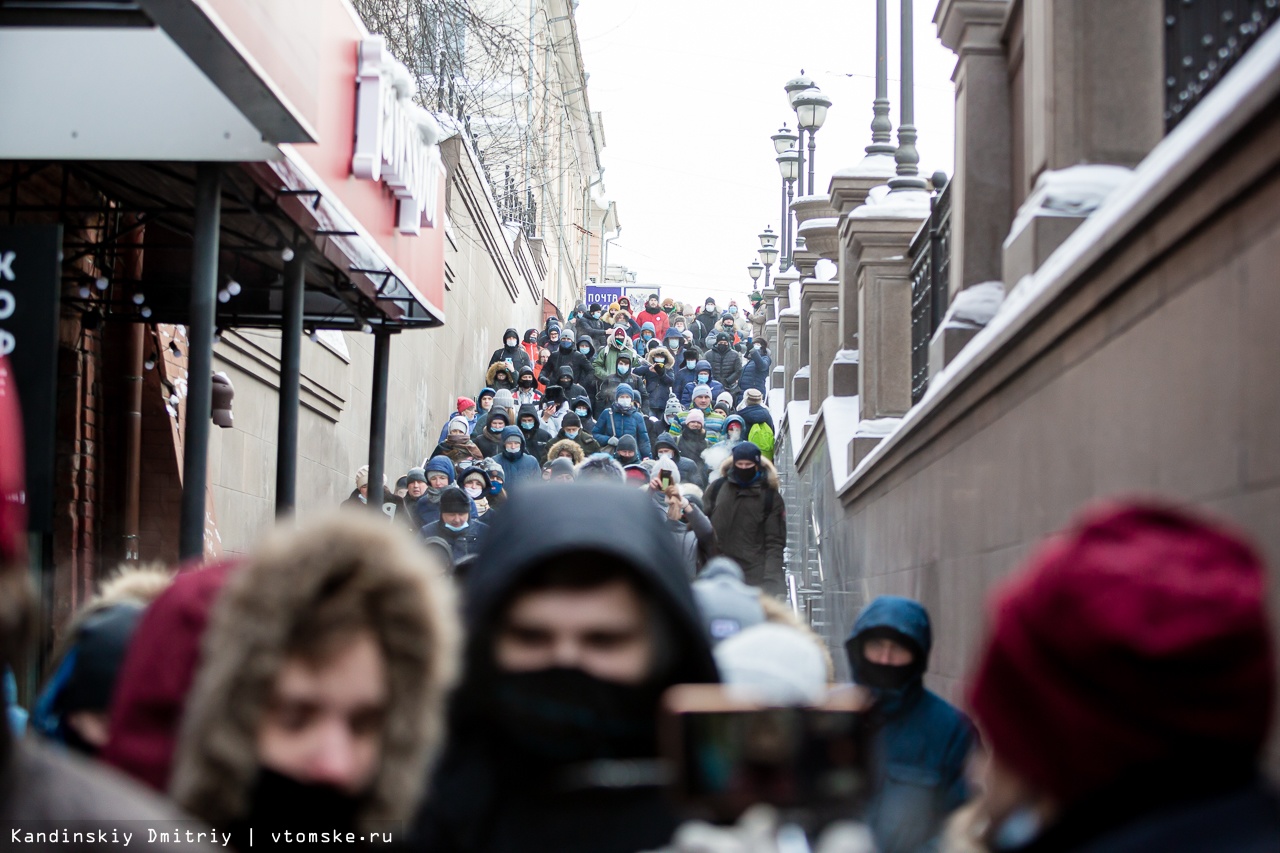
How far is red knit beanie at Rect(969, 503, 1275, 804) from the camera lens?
176 centimetres

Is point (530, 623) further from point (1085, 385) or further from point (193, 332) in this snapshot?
point (193, 332)

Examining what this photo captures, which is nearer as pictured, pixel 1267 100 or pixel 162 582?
pixel 1267 100

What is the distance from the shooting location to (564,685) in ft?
7.29

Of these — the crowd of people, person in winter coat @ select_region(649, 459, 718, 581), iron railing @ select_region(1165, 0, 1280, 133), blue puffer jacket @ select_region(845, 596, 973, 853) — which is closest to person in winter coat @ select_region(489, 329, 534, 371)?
person in winter coat @ select_region(649, 459, 718, 581)

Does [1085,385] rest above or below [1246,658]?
above

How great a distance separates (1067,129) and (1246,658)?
16.5ft

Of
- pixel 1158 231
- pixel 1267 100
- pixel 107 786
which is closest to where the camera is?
pixel 107 786

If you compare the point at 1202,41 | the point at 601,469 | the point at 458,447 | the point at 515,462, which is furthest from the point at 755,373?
the point at 1202,41

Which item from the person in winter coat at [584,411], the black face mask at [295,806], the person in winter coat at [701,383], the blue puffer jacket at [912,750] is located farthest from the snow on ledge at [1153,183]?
the person in winter coat at [701,383]

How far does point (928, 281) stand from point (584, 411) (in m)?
12.5

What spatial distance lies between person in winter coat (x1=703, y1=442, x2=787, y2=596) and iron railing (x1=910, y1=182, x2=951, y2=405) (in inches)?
65.6

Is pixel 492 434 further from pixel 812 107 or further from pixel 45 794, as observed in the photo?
pixel 45 794

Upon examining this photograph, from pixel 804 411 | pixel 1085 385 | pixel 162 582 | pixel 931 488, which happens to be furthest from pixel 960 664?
pixel 804 411

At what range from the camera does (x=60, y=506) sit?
1034cm
